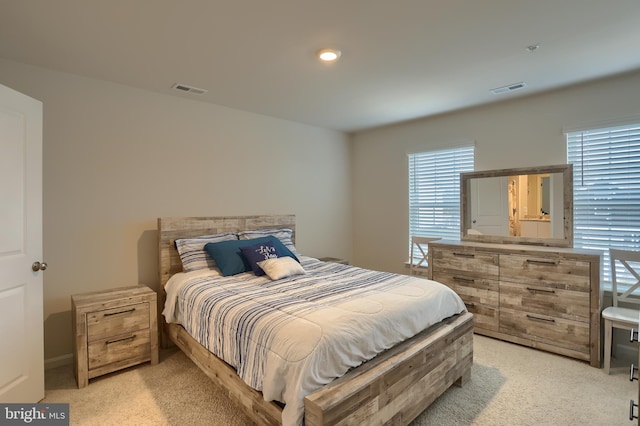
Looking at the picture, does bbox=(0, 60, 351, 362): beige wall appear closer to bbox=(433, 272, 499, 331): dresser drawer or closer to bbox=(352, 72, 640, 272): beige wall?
bbox=(352, 72, 640, 272): beige wall

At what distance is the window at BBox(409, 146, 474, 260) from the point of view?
13.9 feet

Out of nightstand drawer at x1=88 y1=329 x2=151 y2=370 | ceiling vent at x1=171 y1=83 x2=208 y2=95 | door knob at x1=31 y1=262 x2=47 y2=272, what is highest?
ceiling vent at x1=171 y1=83 x2=208 y2=95

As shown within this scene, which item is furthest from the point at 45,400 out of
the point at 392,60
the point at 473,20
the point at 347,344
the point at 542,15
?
the point at 542,15

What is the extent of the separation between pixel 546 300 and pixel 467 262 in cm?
76

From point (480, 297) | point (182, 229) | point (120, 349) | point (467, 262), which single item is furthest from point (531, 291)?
point (120, 349)

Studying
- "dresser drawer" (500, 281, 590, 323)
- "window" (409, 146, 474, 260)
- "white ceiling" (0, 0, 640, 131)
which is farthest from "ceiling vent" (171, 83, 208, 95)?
"dresser drawer" (500, 281, 590, 323)

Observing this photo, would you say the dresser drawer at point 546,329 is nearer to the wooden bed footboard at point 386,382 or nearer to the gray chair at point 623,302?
the gray chair at point 623,302

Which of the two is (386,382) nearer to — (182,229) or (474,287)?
(474,287)

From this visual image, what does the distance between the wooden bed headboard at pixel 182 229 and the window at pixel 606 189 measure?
340cm

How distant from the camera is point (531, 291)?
123 inches

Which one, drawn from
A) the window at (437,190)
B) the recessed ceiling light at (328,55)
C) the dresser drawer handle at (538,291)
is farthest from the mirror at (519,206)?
the recessed ceiling light at (328,55)

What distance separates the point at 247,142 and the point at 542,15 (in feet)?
10.0

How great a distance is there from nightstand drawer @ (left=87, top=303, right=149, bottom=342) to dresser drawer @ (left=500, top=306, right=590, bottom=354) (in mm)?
3378

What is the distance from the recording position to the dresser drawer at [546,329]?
2.86m
